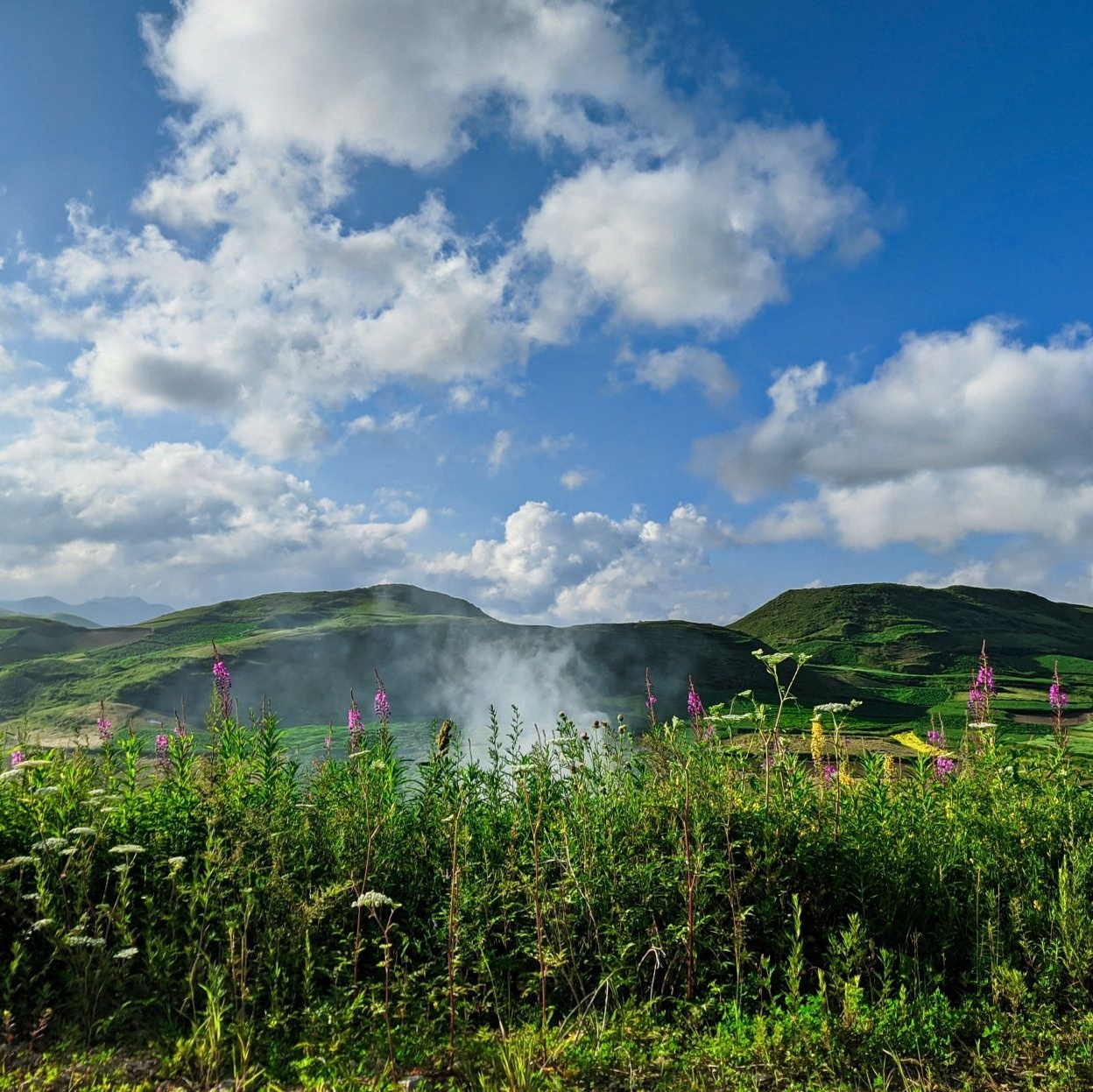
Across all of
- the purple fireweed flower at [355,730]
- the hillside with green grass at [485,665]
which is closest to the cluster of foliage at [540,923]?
the purple fireweed flower at [355,730]

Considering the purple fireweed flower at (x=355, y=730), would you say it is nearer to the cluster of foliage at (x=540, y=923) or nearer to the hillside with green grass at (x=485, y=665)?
the cluster of foliage at (x=540, y=923)

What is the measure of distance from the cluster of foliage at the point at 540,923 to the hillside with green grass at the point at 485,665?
2322cm

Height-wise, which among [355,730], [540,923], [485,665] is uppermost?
[355,730]

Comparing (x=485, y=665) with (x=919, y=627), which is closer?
(x=485, y=665)

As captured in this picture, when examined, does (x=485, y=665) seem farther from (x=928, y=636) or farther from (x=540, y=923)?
(x=928, y=636)

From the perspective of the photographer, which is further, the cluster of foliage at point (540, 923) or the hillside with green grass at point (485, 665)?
the hillside with green grass at point (485, 665)

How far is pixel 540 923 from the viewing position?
3.62 metres

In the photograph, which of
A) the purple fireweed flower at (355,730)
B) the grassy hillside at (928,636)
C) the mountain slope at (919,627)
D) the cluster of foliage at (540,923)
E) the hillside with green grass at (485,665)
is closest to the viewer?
the cluster of foliage at (540,923)

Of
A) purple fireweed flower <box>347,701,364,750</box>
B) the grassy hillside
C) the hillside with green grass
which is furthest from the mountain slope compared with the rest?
purple fireweed flower <box>347,701,364,750</box>

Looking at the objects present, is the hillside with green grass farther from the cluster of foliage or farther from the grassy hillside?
the cluster of foliage

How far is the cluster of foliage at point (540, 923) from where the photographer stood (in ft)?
10.8

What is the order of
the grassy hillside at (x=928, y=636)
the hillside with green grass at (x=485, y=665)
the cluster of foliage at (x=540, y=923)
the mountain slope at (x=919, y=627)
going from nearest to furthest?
the cluster of foliage at (x=540, y=923)
the hillside with green grass at (x=485, y=665)
the grassy hillside at (x=928, y=636)
the mountain slope at (x=919, y=627)

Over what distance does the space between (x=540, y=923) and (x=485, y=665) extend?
48.2 m

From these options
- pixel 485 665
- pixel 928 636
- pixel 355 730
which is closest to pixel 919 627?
pixel 928 636
